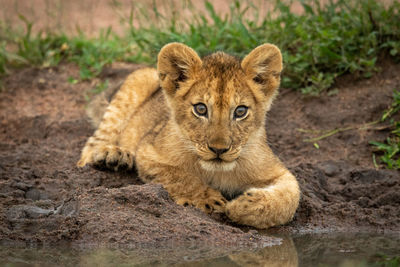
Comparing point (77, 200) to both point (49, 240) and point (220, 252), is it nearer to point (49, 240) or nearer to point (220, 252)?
point (49, 240)

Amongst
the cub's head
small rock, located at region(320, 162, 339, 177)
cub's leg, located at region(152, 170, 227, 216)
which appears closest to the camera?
the cub's head

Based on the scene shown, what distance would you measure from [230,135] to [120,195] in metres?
0.92

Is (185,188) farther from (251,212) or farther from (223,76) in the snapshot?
(223,76)

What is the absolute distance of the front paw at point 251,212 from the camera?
4.49 meters

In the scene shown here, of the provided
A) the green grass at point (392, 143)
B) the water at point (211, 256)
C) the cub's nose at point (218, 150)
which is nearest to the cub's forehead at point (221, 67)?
the cub's nose at point (218, 150)

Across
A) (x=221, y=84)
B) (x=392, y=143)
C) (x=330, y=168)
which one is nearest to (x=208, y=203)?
(x=221, y=84)

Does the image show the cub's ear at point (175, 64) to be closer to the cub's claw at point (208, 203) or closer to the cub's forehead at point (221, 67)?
the cub's forehead at point (221, 67)

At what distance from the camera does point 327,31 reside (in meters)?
7.26

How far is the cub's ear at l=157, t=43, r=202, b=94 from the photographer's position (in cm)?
487

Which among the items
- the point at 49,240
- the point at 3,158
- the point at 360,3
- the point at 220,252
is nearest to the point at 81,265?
the point at 49,240

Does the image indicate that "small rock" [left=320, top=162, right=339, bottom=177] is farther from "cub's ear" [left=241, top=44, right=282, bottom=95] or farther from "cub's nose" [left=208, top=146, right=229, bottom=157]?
"cub's nose" [left=208, top=146, right=229, bottom=157]

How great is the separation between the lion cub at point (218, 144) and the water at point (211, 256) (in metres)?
0.73

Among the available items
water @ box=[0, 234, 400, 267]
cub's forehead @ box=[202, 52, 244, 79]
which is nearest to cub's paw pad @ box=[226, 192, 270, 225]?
water @ box=[0, 234, 400, 267]

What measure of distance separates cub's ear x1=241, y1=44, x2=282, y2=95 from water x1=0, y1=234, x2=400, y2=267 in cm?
155
